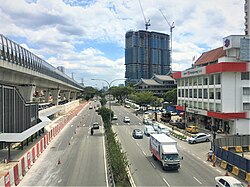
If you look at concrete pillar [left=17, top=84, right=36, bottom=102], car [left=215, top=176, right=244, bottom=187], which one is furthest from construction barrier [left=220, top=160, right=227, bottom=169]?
concrete pillar [left=17, top=84, right=36, bottom=102]

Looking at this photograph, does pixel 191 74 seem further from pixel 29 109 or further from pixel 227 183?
pixel 227 183

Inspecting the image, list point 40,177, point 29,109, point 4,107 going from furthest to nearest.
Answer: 1. point 29,109
2. point 4,107
3. point 40,177

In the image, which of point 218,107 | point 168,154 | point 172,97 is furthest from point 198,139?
point 172,97

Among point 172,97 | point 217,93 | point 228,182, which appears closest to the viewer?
point 228,182

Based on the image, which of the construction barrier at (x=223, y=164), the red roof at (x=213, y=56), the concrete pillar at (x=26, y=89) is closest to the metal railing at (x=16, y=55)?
the concrete pillar at (x=26, y=89)

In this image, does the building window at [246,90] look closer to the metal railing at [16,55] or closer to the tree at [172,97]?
the metal railing at [16,55]

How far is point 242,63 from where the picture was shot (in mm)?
49938

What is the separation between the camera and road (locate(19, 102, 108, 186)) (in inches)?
921

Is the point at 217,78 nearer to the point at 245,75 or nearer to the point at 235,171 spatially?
the point at 245,75

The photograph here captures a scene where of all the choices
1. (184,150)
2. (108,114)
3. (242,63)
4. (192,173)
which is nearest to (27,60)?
(108,114)

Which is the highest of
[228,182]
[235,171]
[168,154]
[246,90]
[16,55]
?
[16,55]

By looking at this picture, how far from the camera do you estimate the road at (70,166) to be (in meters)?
23.4

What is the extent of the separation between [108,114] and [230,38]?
86.9ft

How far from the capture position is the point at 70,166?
93.2 ft
